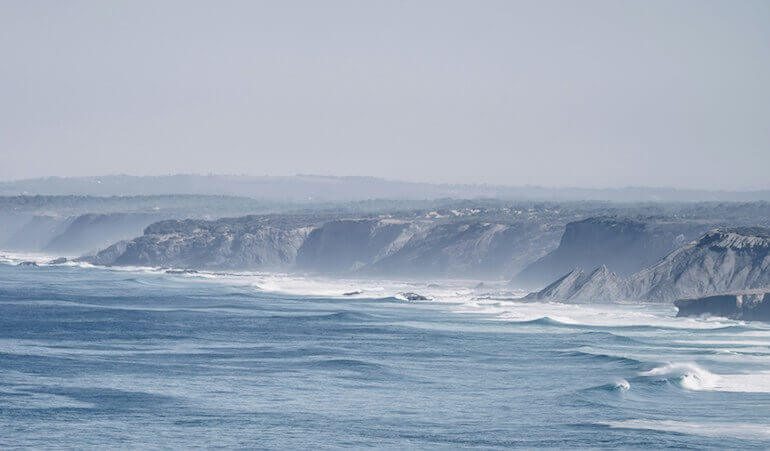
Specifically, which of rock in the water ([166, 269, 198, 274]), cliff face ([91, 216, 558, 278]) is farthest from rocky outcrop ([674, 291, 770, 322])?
rock in the water ([166, 269, 198, 274])

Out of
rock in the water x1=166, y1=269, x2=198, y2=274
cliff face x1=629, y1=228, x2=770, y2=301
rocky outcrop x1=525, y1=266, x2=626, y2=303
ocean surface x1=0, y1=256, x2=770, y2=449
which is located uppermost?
cliff face x1=629, y1=228, x2=770, y2=301

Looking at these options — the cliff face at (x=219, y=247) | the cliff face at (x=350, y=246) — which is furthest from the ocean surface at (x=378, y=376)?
the cliff face at (x=219, y=247)

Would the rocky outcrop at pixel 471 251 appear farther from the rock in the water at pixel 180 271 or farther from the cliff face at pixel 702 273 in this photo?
the cliff face at pixel 702 273

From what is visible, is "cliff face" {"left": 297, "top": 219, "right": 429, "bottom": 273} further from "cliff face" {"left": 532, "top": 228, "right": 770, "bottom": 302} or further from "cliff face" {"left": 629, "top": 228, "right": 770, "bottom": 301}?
"cliff face" {"left": 629, "top": 228, "right": 770, "bottom": 301}

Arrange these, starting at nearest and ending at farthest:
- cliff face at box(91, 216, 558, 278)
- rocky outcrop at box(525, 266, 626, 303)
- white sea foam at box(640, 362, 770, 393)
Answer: white sea foam at box(640, 362, 770, 393) → rocky outcrop at box(525, 266, 626, 303) → cliff face at box(91, 216, 558, 278)

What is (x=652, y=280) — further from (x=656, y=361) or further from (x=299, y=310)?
(x=656, y=361)

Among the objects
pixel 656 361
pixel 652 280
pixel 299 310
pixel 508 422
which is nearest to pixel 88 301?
pixel 299 310
